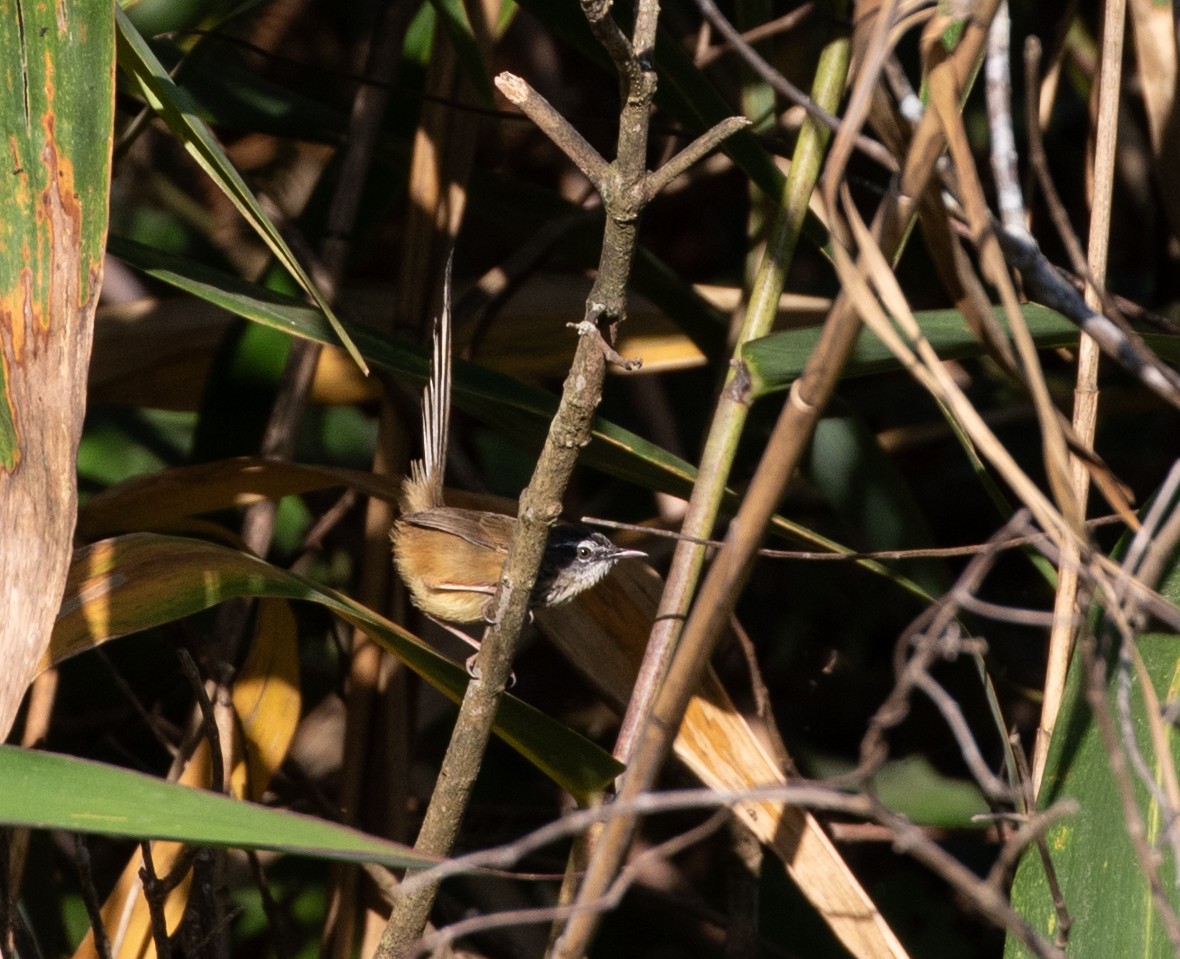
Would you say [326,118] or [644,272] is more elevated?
[326,118]

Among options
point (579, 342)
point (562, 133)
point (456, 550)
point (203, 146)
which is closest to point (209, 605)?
point (203, 146)

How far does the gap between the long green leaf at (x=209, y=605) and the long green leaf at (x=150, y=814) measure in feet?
1.42

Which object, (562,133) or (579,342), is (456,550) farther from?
(562,133)

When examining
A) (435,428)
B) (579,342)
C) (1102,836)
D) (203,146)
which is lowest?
(1102,836)

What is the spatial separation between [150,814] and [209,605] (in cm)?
56

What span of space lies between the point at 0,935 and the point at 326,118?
5.81ft

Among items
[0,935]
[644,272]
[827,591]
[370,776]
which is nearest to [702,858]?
[827,591]

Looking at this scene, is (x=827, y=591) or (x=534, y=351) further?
(x=827, y=591)

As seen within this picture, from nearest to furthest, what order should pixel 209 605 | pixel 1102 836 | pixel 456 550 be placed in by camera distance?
1. pixel 1102 836
2. pixel 209 605
3. pixel 456 550

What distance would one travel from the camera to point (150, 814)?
970 millimetres

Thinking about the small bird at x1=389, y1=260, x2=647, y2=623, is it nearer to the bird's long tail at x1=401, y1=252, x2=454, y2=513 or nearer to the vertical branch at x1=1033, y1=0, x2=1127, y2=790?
the bird's long tail at x1=401, y1=252, x2=454, y2=513

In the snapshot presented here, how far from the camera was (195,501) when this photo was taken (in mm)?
2027

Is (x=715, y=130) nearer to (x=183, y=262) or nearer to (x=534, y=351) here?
(x=183, y=262)

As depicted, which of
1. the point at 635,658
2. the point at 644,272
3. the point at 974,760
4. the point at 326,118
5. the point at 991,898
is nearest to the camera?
the point at 991,898
